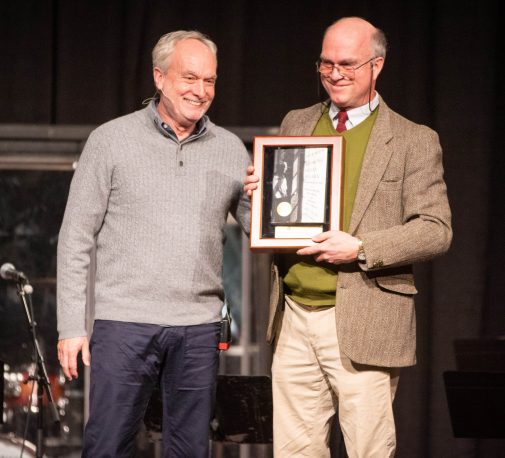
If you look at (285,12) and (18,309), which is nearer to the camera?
(285,12)

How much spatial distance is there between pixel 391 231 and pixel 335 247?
173mm

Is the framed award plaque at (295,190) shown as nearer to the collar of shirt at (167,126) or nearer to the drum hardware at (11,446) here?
the collar of shirt at (167,126)

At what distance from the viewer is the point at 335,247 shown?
2.51 meters

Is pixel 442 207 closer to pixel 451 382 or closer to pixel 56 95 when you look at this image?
pixel 451 382

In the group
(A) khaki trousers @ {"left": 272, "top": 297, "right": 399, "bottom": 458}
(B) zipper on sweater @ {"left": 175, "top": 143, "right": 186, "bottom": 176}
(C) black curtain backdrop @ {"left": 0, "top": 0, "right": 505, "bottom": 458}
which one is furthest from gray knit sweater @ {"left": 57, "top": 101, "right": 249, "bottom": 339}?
(C) black curtain backdrop @ {"left": 0, "top": 0, "right": 505, "bottom": 458}

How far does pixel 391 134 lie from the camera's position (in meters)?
2.62

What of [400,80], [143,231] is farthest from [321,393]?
[400,80]

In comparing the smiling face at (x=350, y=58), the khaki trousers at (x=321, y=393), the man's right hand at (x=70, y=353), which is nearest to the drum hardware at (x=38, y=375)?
the man's right hand at (x=70, y=353)

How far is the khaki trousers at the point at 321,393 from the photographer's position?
2607mm

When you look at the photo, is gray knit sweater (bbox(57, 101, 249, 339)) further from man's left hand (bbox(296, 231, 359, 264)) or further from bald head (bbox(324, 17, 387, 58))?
bald head (bbox(324, 17, 387, 58))

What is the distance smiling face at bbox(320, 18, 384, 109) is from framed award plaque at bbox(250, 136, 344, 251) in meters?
0.18

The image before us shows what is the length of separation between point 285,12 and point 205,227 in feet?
6.44

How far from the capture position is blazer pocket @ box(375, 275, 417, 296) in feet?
8.55


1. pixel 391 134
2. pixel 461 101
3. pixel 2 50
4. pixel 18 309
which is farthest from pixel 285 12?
pixel 18 309
